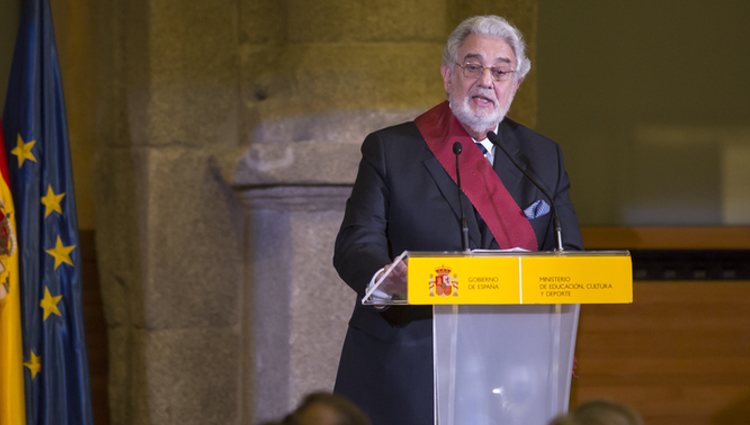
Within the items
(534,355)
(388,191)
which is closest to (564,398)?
(534,355)

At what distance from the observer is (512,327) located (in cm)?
265

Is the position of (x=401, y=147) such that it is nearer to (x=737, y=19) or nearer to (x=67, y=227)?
(x=67, y=227)

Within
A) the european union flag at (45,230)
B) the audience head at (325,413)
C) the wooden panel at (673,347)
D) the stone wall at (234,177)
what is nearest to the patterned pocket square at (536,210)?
the audience head at (325,413)

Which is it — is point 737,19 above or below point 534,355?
above

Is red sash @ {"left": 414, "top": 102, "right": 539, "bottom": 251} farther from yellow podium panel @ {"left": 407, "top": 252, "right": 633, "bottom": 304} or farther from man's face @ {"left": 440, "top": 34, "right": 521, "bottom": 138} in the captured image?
yellow podium panel @ {"left": 407, "top": 252, "right": 633, "bottom": 304}

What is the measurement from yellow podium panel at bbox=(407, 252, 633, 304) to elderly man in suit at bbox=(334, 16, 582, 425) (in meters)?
0.39

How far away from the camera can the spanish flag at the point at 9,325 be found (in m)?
4.36

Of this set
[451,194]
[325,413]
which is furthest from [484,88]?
[325,413]

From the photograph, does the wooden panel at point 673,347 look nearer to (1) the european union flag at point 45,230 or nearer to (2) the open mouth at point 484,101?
(1) the european union flag at point 45,230

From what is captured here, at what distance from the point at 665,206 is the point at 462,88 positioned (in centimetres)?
298

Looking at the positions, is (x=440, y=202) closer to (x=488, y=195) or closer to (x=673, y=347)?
(x=488, y=195)

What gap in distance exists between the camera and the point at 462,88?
3111mm

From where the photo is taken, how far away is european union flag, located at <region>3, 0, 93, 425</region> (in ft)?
14.9

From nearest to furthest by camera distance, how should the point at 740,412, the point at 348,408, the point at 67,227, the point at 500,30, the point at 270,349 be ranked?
the point at 348,408 → the point at 500,30 → the point at 67,227 → the point at 270,349 → the point at 740,412
